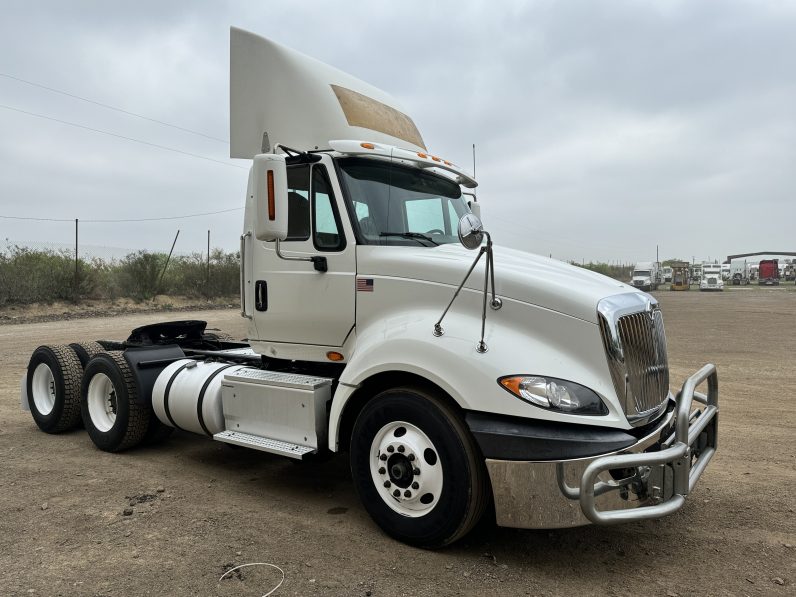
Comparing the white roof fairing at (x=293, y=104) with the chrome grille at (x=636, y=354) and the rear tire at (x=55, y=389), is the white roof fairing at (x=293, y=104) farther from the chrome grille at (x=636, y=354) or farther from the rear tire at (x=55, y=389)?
the rear tire at (x=55, y=389)

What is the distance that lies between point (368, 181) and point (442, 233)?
29.1 inches

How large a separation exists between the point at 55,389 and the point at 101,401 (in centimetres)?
83

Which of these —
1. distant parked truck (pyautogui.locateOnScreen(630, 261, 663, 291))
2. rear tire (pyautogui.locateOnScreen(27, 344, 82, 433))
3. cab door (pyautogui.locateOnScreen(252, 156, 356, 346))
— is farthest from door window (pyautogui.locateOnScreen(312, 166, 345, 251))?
distant parked truck (pyautogui.locateOnScreen(630, 261, 663, 291))

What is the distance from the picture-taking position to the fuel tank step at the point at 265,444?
431cm

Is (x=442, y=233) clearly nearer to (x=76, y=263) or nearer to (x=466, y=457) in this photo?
(x=466, y=457)

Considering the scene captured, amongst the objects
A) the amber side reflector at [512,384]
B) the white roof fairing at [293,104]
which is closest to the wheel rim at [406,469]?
the amber side reflector at [512,384]

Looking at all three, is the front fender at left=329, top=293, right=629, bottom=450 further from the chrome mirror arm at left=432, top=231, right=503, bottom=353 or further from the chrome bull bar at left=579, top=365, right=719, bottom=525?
the chrome bull bar at left=579, top=365, right=719, bottom=525

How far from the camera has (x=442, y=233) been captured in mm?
4828

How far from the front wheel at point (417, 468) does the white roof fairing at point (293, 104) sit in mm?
2252

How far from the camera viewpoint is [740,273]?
79.9 m

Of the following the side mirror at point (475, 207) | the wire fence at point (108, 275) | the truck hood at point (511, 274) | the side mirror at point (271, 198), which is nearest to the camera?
the truck hood at point (511, 274)

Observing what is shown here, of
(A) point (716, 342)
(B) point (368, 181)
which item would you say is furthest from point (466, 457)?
(A) point (716, 342)

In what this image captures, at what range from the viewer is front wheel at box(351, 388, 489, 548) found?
3496 mm

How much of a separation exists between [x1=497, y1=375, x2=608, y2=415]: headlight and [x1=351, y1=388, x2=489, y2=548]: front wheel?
44cm
